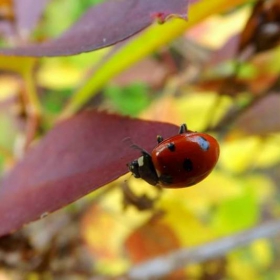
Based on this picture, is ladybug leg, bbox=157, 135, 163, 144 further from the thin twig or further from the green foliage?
the green foliage

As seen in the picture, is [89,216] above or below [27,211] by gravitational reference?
above

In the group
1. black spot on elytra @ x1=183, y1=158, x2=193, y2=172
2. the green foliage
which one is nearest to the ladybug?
black spot on elytra @ x1=183, y1=158, x2=193, y2=172

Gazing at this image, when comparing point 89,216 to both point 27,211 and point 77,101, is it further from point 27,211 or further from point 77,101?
point 27,211

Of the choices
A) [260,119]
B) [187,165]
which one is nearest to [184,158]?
[187,165]

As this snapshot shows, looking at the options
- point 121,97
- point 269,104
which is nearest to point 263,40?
point 269,104

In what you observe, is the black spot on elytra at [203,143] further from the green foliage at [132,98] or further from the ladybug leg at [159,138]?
the green foliage at [132,98]

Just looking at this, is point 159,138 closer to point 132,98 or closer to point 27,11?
point 27,11
